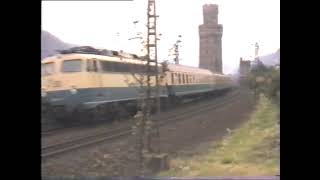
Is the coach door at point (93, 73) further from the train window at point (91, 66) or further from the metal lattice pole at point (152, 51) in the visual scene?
the metal lattice pole at point (152, 51)

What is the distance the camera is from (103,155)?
17.9 ft

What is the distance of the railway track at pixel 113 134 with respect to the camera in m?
5.46

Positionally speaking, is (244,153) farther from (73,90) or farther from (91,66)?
(73,90)

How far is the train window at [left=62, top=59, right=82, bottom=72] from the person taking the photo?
754cm

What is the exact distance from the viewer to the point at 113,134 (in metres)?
5.89

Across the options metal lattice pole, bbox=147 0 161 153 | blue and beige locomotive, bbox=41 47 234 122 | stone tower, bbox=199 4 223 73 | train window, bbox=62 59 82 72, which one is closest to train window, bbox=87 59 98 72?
blue and beige locomotive, bbox=41 47 234 122

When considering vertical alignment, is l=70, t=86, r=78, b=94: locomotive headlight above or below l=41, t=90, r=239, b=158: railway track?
above

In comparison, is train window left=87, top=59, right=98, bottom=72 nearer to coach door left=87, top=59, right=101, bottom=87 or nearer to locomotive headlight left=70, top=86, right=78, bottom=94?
coach door left=87, top=59, right=101, bottom=87

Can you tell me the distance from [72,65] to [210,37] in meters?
4.20

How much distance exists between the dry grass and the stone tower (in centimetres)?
68

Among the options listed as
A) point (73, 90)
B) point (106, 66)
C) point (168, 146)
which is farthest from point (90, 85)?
point (168, 146)

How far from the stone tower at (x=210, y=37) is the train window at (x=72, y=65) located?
3.75 metres
